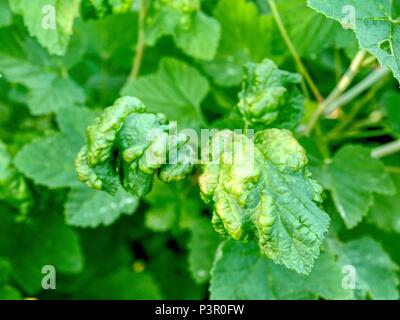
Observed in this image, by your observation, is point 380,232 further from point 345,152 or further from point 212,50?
point 212,50

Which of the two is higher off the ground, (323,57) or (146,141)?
(146,141)

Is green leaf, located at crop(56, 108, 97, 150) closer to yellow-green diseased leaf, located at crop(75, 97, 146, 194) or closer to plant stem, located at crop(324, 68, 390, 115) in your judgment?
yellow-green diseased leaf, located at crop(75, 97, 146, 194)

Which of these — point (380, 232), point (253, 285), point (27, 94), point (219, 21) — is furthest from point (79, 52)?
point (380, 232)

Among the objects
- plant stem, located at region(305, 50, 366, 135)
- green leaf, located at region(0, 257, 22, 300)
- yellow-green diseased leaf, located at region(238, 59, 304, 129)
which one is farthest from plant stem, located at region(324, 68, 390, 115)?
green leaf, located at region(0, 257, 22, 300)

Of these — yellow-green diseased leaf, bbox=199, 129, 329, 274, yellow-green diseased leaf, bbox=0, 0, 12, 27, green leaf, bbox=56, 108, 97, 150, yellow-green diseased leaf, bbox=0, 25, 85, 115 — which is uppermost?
yellow-green diseased leaf, bbox=0, 0, 12, 27

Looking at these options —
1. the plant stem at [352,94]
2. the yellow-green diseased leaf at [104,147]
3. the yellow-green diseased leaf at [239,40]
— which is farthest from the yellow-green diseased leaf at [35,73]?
the plant stem at [352,94]

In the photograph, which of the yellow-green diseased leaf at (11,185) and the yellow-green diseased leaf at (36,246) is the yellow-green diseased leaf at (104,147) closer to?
the yellow-green diseased leaf at (11,185)

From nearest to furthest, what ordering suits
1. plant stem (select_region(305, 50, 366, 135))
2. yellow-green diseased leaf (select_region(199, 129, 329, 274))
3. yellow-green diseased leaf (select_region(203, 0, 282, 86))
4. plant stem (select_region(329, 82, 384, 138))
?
1. yellow-green diseased leaf (select_region(199, 129, 329, 274))
2. plant stem (select_region(305, 50, 366, 135))
3. yellow-green diseased leaf (select_region(203, 0, 282, 86))
4. plant stem (select_region(329, 82, 384, 138))
